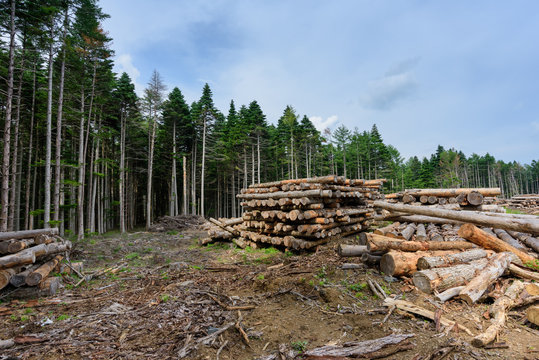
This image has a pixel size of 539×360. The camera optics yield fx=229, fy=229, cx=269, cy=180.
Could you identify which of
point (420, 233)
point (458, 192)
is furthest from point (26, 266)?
point (458, 192)

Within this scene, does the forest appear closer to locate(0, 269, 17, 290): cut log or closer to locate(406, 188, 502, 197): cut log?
locate(0, 269, 17, 290): cut log

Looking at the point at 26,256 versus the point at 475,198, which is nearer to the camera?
the point at 26,256

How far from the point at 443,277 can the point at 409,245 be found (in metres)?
1.22

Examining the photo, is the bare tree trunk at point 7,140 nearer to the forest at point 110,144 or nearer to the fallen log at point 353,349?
the forest at point 110,144

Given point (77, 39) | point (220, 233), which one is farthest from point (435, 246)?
point (77, 39)

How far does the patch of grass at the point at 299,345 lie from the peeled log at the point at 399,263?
2907 mm

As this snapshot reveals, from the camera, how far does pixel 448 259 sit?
5.11 metres

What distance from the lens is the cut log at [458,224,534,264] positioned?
5.69 meters

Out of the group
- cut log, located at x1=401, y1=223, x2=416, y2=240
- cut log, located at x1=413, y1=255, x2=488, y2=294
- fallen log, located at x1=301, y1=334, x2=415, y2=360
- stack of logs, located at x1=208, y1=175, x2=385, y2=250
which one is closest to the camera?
fallen log, located at x1=301, y1=334, x2=415, y2=360

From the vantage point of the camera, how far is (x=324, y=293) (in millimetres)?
4652

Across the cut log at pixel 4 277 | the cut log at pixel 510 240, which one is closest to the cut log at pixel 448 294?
the cut log at pixel 510 240

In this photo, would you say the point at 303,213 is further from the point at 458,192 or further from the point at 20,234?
the point at 20,234

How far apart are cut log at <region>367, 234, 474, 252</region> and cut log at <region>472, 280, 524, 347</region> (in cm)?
143

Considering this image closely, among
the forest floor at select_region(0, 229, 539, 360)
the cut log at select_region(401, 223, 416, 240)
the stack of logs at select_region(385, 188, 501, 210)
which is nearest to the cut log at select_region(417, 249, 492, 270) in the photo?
the forest floor at select_region(0, 229, 539, 360)
